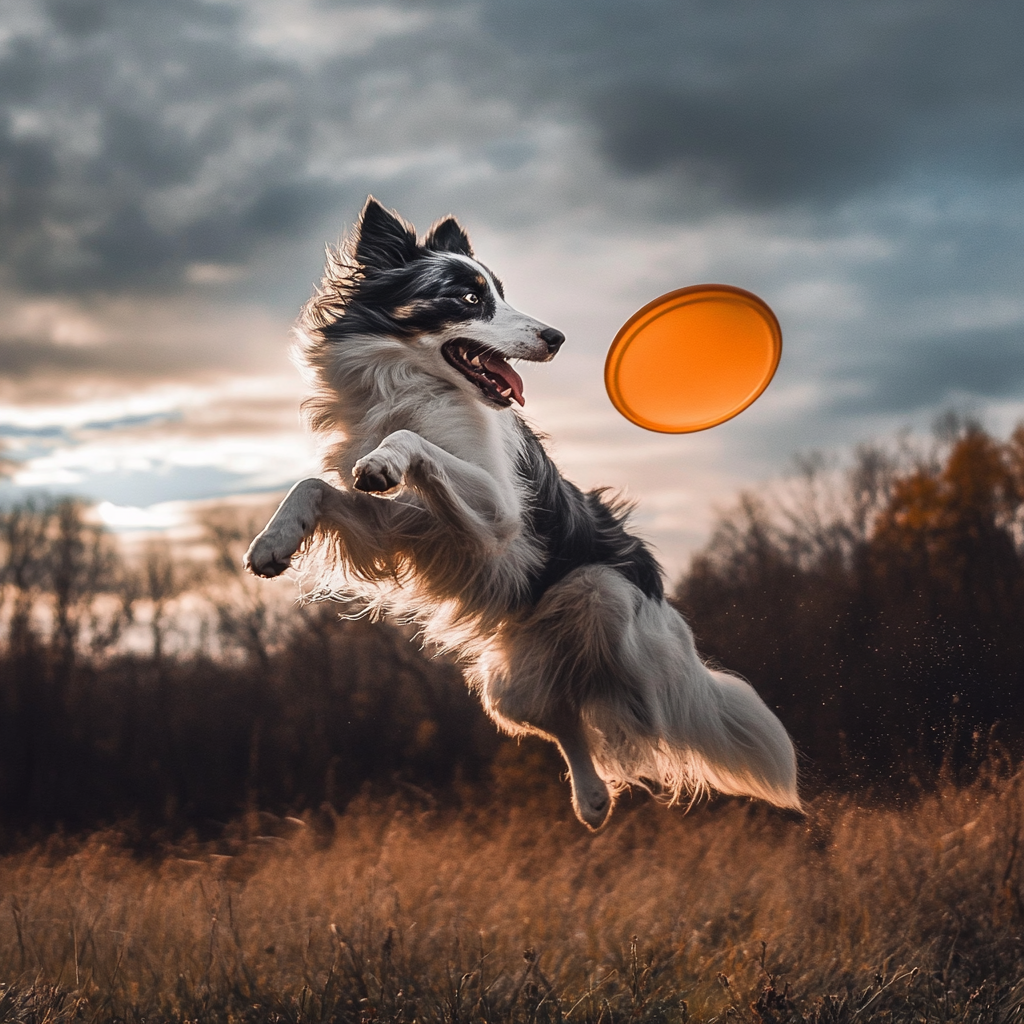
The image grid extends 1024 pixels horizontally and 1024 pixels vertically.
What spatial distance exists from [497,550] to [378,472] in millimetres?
1085

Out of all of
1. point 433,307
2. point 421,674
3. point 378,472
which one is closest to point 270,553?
point 378,472

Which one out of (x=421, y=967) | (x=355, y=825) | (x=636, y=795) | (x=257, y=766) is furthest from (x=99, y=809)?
(x=421, y=967)

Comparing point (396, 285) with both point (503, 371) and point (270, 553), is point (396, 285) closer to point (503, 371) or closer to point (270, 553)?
point (503, 371)

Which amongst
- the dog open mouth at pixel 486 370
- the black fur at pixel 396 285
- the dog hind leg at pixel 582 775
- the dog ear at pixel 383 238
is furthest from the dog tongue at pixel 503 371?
the dog hind leg at pixel 582 775

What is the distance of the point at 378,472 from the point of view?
155 inches

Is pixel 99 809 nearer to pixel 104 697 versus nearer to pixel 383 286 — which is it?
pixel 104 697

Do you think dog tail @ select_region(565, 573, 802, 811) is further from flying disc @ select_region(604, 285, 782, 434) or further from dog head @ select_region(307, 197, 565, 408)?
dog head @ select_region(307, 197, 565, 408)

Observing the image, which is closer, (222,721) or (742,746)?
(742,746)

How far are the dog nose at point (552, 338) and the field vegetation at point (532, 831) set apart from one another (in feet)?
9.27

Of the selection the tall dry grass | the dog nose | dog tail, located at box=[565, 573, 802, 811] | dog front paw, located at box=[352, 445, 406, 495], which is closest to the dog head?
the dog nose

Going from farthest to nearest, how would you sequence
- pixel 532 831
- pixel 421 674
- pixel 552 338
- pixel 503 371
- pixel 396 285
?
pixel 421 674, pixel 532 831, pixel 396 285, pixel 503 371, pixel 552 338

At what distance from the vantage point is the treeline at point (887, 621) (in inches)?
340

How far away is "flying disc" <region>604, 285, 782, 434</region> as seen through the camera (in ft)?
16.3

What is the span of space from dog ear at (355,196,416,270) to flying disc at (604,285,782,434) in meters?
1.36
